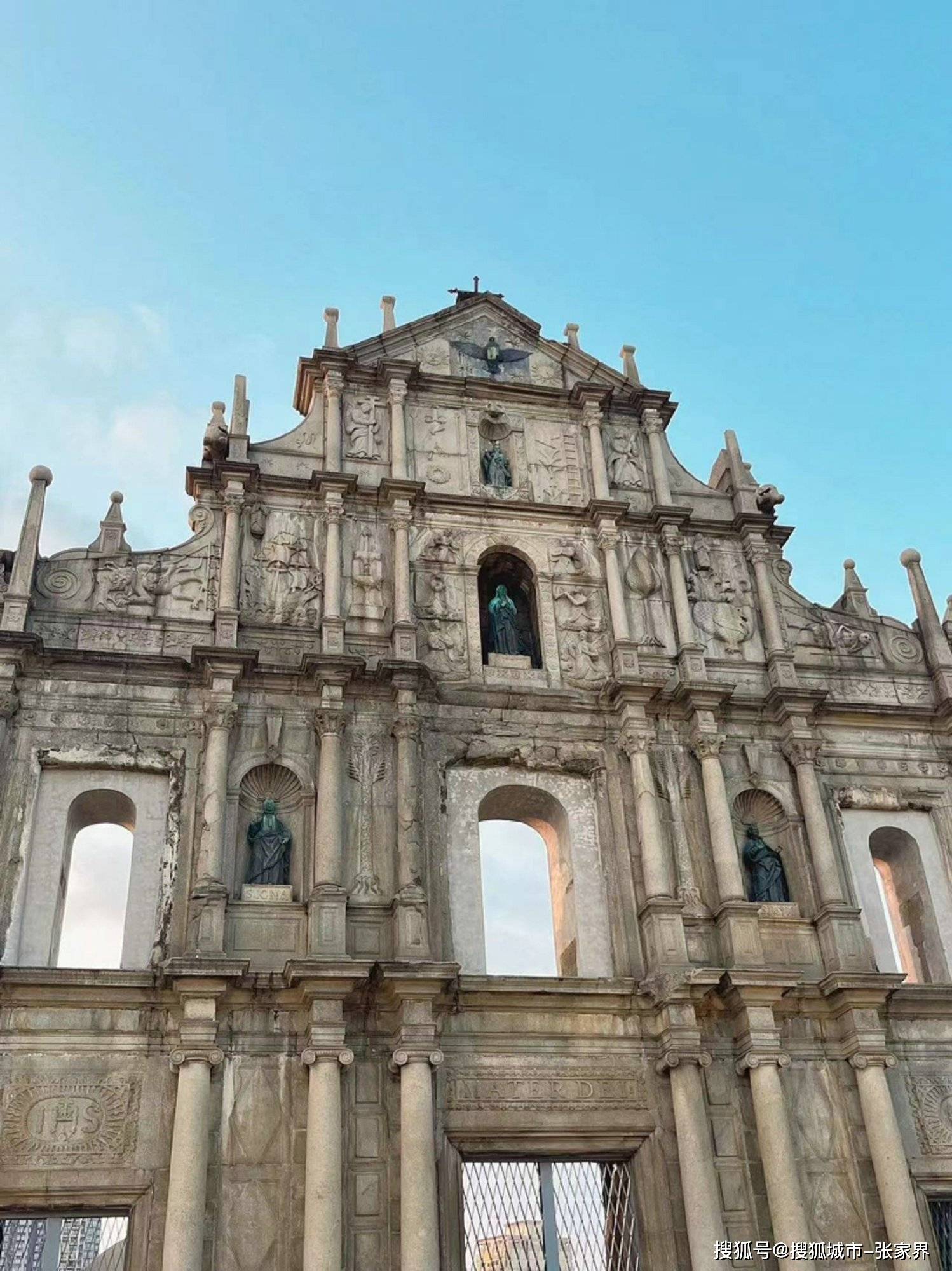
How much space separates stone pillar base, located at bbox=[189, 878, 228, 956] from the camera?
12.8m

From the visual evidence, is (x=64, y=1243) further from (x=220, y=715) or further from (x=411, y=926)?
(x=220, y=715)

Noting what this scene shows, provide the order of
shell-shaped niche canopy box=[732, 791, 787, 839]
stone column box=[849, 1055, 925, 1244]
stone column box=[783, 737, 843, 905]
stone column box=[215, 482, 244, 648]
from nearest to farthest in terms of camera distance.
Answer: stone column box=[849, 1055, 925, 1244] < stone column box=[783, 737, 843, 905] < stone column box=[215, 482, 244, 648] < shell-shaped niche canopy box=[732, 791, 787, 839]

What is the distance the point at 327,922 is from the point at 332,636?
11.8ft

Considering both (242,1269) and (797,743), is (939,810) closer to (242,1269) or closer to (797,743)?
(797,743)

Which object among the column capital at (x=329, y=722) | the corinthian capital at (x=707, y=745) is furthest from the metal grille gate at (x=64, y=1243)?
the corinthian capital at (x=707, y=745)

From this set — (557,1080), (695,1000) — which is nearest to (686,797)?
(695,1000)

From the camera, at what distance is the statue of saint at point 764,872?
14.9m

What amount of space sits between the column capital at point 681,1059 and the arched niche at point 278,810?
418 cm

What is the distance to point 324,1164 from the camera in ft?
38.7

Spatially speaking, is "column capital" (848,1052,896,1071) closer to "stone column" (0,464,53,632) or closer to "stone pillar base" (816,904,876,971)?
"stone pillar base" (816,904,876,971)

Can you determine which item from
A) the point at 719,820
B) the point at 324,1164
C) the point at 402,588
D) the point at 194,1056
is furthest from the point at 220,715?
the point at 719,820

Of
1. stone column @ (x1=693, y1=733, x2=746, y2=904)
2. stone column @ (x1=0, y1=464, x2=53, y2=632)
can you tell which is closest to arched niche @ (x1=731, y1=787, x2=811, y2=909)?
stone column @ (x1=693, y1=733, x2=746, y2=904)

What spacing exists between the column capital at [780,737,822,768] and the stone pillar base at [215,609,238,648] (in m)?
6.86

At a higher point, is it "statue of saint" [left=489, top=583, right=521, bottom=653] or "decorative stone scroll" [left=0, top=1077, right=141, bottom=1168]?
"statue of saint" [left=489, top=583, right=521, bottom=653]
